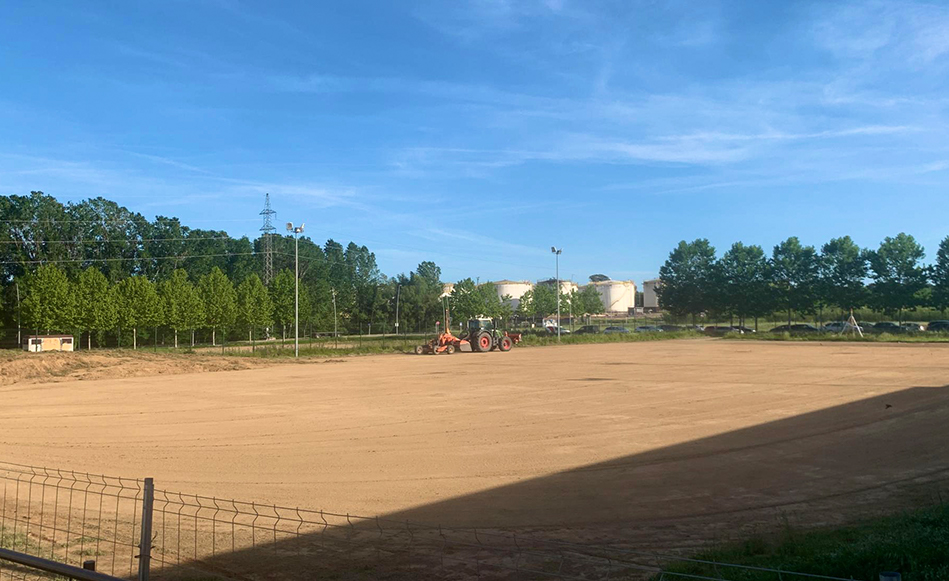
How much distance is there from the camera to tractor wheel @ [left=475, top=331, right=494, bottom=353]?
50875 mm

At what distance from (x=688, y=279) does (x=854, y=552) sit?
341 ft

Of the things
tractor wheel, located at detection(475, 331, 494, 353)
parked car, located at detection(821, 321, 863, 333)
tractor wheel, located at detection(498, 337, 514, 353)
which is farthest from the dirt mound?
parked car, located at detection(821, 321, 863, 333)

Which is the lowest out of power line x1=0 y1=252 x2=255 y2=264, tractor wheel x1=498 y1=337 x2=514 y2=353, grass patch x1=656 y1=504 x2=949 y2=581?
grass patch x1=656 y1=504 x2=949 y2=581

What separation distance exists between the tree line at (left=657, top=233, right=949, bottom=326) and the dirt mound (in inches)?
2704

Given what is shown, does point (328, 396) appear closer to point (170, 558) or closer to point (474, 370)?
point (474, 370)

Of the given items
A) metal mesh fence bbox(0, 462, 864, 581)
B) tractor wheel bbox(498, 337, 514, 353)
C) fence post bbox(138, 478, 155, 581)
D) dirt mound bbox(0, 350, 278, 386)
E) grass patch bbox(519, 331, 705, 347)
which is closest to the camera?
fence post bbox(138, 478, 155, 581)

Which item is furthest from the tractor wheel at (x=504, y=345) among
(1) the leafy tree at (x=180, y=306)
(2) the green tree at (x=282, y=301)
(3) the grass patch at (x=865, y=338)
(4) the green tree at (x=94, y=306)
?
(4) the green tree at (x=94, y=306)

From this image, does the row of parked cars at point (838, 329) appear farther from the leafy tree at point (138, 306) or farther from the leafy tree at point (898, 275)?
the leafy tree at point (138, 306)

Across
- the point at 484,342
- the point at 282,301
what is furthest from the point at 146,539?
the point at 282,301

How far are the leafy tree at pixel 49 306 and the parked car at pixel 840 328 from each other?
68.6 metres

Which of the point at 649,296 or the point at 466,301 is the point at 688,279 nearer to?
the point at 466,301

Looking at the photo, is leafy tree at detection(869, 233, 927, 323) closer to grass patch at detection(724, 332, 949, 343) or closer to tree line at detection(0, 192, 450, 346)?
grass patch at detection(724, 332, 949, 343)

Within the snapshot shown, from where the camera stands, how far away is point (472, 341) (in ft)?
167

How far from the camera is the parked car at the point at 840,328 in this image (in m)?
66.9
